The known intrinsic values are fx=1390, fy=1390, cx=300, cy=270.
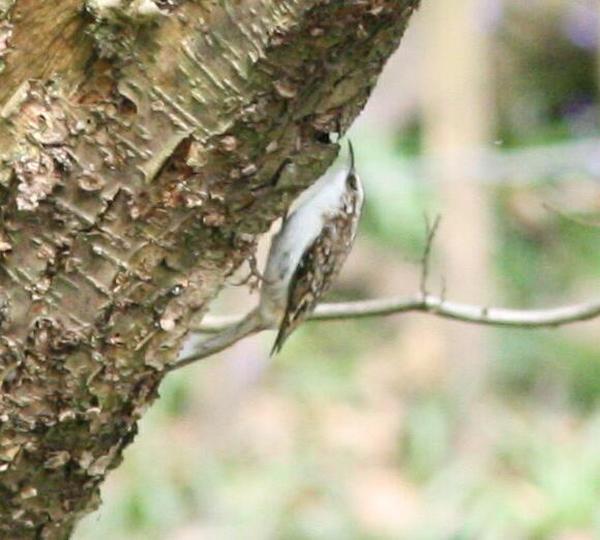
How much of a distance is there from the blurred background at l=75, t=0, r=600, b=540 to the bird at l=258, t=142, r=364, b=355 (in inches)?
71.2

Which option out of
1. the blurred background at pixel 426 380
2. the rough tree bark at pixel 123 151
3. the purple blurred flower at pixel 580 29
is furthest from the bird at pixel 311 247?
the purple blurred flower at pixel 580 29

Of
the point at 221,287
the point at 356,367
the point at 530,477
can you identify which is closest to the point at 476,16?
the point at 356,367

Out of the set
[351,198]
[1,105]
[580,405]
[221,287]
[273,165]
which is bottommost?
[580,405]

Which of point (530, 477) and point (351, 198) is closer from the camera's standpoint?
point (351, 198)

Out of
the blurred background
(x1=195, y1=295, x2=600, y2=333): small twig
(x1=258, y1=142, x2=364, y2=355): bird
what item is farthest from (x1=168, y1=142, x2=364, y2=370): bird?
the blurred background

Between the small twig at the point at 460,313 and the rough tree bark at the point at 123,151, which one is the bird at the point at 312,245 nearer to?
the small twig at the point at 460,313

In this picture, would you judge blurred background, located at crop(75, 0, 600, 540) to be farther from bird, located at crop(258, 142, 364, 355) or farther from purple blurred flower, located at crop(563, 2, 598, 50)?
bird, located at crop(258, 142, 364, 355)

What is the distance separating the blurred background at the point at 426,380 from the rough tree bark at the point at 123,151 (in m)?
3.28

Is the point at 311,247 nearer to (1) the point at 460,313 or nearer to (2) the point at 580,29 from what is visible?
(1) the point at 460,313

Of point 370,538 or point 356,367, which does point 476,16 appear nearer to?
point 356,367

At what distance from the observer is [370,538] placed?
5.74 meters

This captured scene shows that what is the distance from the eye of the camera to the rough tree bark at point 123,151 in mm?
1697

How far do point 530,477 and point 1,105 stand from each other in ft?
15.0

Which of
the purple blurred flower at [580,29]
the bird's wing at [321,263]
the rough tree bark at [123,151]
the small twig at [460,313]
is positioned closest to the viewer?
the rough tree bark at [123,151]
